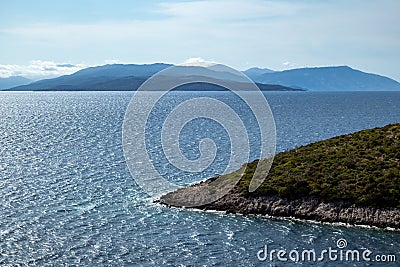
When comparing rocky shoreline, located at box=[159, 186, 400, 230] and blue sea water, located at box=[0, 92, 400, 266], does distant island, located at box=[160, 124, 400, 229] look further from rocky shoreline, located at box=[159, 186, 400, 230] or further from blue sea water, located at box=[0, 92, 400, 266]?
blue sea water, located at box=[0, 92, 400, 266]

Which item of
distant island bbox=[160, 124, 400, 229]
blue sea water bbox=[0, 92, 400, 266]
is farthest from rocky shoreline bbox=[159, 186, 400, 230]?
blue sea water bbox=[0, 92, 400, 266]

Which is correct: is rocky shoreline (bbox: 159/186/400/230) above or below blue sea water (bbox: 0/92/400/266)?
above

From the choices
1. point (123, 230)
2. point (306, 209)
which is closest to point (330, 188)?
point (306, 209)

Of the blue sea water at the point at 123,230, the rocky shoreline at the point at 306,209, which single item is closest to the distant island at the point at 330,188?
the rocky shoreline at the point at 306,209

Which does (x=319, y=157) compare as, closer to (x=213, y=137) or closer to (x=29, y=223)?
(x=29, y=223)

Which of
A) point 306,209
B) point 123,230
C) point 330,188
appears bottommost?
point 123,230

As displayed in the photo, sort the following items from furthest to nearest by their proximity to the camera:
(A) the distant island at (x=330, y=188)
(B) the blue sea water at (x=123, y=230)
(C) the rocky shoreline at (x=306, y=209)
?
(A) the distant island at (x=330, y=188)
(C) the rocky shoreline at (x=306, y=209)
(B) the blue sea water at (x=123, y=230)

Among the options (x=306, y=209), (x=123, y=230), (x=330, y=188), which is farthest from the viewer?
(x=330, y=188)

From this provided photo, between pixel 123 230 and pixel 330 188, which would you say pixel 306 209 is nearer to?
pixel 330 188

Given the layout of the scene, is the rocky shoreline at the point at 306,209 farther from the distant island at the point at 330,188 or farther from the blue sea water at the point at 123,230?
the blue sea water at the point at 123,230
